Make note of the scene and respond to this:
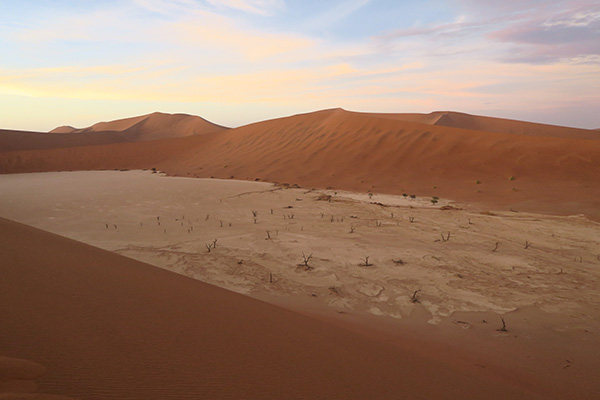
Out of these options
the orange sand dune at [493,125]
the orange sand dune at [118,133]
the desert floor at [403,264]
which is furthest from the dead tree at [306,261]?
the orange sand dune at [493,125]

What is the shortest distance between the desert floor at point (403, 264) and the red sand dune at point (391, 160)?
4329 mm

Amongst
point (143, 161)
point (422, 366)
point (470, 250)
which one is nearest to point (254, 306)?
point (422, 366)

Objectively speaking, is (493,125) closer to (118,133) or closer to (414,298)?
(118,133)

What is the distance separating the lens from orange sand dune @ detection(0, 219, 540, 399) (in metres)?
1.45

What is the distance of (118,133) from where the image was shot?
53156 mm

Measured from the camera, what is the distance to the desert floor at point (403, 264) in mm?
2838

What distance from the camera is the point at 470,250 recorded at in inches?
200

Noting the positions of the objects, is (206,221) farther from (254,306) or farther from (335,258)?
(254,306)

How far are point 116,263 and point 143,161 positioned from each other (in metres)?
25.6

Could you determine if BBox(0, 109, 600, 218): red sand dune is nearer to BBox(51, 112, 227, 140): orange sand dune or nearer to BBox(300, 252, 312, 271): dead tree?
BBox(300, 252, 312, 271): dead tree

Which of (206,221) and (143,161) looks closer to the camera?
(206,221)

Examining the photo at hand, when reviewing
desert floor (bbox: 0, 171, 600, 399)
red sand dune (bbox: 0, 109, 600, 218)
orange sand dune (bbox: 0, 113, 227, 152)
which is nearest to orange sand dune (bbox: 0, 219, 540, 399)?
desert floor (bbox: 0, 171, 600, 399)

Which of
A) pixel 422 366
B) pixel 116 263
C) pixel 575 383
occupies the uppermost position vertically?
pixel 116 263

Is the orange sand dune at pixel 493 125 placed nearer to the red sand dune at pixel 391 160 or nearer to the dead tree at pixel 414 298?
the red sand dune at pixel 391 160
